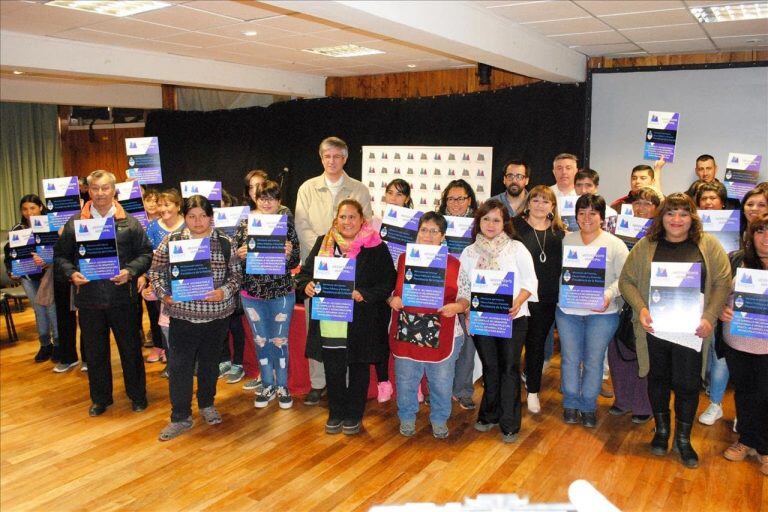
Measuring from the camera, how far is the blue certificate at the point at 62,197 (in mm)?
4579

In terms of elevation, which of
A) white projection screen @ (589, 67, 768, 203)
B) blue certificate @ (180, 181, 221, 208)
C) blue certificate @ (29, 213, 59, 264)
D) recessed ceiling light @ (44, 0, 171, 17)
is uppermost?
recessed ceiling light @ (44, 0, 171, 17)

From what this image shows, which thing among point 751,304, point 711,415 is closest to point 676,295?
point 751,304

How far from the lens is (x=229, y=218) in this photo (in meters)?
4.42

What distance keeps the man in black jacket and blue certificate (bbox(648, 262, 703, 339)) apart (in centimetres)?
323

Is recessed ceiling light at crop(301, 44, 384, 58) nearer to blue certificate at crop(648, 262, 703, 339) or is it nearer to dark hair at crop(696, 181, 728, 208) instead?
dark hair at crop(696, 181, 728, 208)

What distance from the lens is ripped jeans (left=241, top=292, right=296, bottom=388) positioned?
4.11 meters

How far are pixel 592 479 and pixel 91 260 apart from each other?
11.0 feet

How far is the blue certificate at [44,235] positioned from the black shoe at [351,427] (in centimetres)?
298

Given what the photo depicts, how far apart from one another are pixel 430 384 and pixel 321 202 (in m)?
1.58

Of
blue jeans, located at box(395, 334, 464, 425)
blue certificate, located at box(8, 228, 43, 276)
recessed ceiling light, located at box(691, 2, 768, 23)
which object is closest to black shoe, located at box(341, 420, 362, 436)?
blue jeans, located at box(395, 334, 464, 425)

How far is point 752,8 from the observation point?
14.1 feet

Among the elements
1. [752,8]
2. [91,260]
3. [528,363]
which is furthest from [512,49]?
[91,260]

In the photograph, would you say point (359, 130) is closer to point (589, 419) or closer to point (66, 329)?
point (66, 329)

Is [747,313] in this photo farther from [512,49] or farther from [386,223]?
[512,49]
